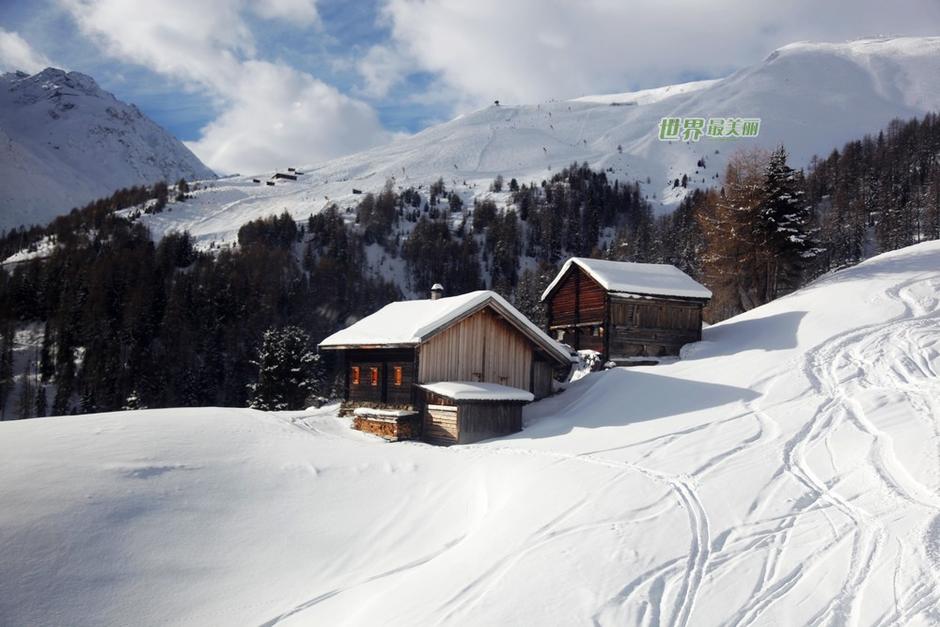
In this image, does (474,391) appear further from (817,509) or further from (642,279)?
(642,279)

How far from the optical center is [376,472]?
14.7m

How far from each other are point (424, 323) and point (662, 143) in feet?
560

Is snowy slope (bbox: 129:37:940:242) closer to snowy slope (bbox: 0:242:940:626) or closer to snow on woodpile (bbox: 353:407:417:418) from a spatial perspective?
snow on woodpile (bbox: 353:407:417:418)

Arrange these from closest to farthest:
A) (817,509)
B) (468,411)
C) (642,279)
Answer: (817,509) < (468,411) < (642,279)

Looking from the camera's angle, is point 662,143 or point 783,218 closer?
point 783,218

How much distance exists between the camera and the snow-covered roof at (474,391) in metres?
21.1

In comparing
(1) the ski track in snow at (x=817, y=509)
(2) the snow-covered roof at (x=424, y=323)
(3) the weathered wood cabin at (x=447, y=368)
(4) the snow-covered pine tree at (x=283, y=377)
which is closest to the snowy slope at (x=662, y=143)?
(4) the snow-covered pine tree at (x=283, y=377)

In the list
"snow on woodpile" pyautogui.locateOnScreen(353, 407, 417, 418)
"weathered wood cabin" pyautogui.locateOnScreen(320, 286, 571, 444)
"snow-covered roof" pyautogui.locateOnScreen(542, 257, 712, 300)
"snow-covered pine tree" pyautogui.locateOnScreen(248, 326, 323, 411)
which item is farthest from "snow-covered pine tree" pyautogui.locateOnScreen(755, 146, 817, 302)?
"snow-covered pine tree" pyautogui.locateOnScreen(248, 326, 323, 411)

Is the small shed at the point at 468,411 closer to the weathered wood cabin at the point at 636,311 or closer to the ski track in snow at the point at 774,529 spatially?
the ski track in snow at the point at 774,529

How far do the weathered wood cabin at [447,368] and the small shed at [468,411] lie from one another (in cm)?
3

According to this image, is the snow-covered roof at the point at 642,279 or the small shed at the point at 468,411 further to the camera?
the snow-covered roof at the point at 642,279

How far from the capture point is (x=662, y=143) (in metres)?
176

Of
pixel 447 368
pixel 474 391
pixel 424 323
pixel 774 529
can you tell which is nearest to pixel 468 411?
pixel 474 391

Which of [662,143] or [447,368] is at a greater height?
[662,143]
